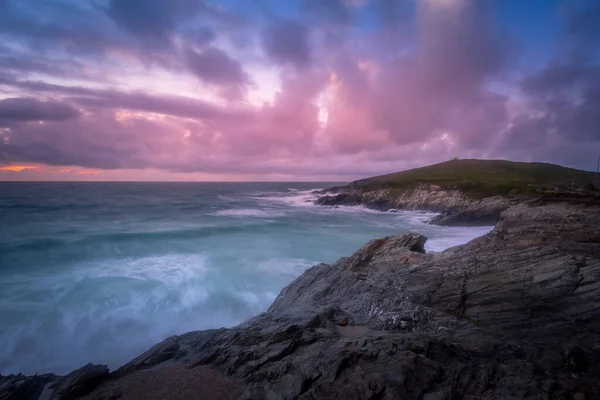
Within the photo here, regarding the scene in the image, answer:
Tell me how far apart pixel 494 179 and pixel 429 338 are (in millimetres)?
84943

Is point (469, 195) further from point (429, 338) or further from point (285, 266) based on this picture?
point (429, 338)

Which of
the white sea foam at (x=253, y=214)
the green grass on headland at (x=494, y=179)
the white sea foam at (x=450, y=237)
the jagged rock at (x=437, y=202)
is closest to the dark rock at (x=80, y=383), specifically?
the white sea foam at (x=450, y=237)

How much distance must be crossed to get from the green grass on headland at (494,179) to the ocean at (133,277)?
18.6m

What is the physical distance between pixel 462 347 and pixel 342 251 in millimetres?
22807

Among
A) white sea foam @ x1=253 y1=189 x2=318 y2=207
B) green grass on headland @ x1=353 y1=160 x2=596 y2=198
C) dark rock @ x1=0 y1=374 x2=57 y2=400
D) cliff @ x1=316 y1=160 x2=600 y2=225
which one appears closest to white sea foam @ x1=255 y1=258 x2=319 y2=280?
dark rock @ x1=0 y1=374 x2=57 y2=400

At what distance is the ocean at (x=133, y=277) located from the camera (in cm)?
1403

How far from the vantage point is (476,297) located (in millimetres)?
9609

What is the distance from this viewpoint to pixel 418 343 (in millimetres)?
7613

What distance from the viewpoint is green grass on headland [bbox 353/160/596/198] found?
51719 millimetres

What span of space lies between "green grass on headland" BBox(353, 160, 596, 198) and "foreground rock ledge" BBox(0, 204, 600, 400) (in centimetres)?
2514

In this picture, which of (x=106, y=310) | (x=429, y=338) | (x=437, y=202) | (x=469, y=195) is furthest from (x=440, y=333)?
(x=437, y=202)

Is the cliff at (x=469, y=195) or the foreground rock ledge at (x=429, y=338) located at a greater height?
the cliff at (x=469, y=195)

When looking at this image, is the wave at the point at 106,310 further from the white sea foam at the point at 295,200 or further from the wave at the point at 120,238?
the white sea foam at the point at 295,200

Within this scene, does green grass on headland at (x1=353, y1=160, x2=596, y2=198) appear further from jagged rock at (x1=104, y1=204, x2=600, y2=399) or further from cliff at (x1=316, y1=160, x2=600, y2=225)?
jagged rock at (x1=104, y1=204, x2=600, y2=399)
